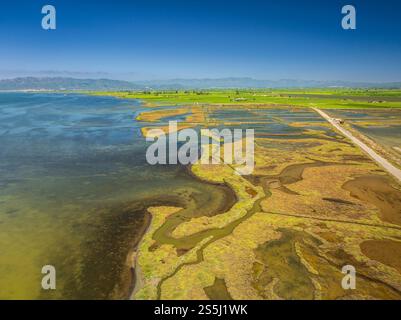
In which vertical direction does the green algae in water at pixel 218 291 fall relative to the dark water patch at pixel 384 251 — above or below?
below

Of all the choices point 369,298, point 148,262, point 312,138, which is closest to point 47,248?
point 148,262

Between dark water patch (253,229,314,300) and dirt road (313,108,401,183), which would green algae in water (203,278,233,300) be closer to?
dark water patch (253,229,314,300)

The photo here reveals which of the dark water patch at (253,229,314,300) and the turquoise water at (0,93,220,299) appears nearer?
the dark water patch at (253,229,314,300)

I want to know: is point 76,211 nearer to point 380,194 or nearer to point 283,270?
point 283,270

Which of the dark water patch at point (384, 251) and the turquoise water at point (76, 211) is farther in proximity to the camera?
the dark water patch at point (384, 251)

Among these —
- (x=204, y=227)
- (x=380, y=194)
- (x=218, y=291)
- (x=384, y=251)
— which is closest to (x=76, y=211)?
(x=204, y=227)

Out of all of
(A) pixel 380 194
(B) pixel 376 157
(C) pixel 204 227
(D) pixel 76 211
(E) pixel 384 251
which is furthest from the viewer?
(B) pixel 376 157

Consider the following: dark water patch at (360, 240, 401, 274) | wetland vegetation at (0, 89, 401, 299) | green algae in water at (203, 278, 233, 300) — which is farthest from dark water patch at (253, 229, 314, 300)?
dark water patch at (360, 240, 401, 274)

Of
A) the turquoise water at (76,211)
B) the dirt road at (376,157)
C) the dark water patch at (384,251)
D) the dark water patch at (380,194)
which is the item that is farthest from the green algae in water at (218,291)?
the dirt road at (376,157)

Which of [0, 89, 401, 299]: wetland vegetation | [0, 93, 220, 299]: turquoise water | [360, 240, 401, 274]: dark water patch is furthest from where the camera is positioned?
[360, 240, 401, 274]: dark water patch

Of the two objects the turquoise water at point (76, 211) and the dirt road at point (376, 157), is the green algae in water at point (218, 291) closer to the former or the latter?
the turquoise water at point (76, 211)
